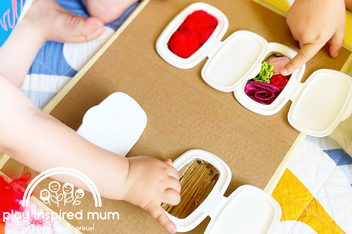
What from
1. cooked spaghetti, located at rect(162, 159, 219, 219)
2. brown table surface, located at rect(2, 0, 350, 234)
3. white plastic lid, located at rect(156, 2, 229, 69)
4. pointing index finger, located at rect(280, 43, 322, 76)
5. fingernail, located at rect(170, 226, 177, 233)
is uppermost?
pointing index finger, located at rect(280, 43, 322, 76)

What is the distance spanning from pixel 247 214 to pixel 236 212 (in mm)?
19

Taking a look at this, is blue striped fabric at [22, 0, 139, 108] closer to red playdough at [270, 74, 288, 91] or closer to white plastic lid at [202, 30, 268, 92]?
white plastic lid at [202, 30, 268, 92]

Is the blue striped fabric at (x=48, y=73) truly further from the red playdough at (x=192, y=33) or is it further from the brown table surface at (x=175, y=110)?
the red playdough at (x=192, y=33)

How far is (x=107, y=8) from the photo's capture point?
771 mm

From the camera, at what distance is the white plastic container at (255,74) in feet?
2.18

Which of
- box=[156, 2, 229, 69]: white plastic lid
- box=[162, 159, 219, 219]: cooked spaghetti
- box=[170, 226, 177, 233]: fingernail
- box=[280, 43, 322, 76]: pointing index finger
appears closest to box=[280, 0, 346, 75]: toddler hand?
box=[280, 43, 322, 76]: pointing index finger

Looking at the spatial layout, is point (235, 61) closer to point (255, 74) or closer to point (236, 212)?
point (255, 74)

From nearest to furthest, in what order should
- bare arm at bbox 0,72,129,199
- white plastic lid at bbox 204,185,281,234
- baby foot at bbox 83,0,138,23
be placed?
bare arm at bbox 0,72,129,199
white plastic lid at bbox 204,185,281,234
baby foot at bbox 83,0,138,23

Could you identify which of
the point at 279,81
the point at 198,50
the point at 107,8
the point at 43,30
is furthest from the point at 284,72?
the point at 43,30

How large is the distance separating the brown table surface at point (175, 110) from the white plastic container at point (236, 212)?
3cm

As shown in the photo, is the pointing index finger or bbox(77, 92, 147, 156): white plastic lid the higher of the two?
the pointing index finger

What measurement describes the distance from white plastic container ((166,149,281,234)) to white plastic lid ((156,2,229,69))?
28cm

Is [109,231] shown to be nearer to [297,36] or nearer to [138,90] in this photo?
[138,90]

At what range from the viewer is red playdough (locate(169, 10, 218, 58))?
735 mm
